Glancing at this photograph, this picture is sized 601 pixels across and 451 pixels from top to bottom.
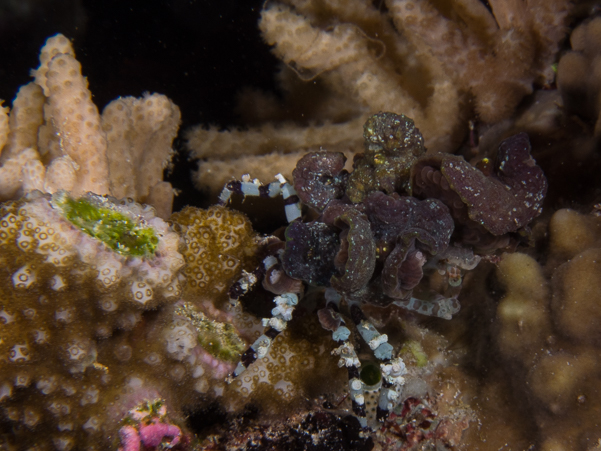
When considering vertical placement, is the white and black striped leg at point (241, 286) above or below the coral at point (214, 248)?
below

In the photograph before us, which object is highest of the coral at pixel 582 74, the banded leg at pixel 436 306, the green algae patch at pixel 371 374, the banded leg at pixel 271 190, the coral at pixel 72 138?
the coral at pixel 72 138

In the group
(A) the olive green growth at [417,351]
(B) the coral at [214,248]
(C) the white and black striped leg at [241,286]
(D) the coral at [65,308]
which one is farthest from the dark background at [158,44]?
(A) the olive green growth at [417,351]

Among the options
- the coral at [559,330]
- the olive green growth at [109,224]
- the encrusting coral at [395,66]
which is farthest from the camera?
the encrusting coral at [395,66]

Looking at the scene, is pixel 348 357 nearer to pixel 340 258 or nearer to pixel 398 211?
pixel 340 258

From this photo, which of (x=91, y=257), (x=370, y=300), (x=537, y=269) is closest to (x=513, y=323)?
(x=537, y=269)

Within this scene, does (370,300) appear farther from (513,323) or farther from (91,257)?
(91,257)

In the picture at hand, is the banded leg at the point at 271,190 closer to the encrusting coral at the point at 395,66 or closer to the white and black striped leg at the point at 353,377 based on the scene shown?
the encrusting coral at the point at 395,66

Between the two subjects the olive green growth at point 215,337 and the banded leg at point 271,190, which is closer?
the olive green growth at point 215,337
